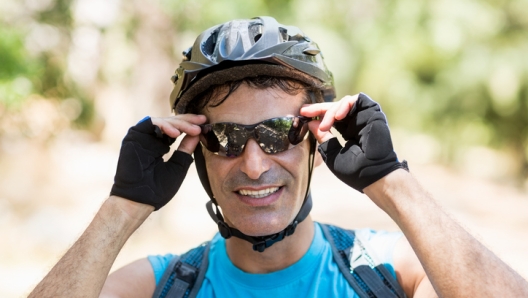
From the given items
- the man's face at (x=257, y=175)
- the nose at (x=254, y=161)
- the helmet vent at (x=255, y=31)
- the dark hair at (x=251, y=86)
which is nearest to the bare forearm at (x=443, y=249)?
the man's face at (x=257, y=175)

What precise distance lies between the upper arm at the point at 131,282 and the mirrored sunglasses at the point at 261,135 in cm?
83

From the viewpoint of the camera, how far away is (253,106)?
320 centimetres

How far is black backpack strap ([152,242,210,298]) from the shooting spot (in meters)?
3.17

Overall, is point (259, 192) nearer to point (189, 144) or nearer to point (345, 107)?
point (189, 144)

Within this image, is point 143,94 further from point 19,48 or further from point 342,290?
point 342,290

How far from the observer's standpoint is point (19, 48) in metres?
4.94

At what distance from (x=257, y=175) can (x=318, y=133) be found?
44 centimetres

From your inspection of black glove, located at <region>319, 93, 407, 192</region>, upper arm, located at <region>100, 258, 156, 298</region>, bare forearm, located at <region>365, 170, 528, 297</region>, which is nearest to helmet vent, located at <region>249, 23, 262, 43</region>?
black glove, located at <region>319, 93, 407, 192</region>

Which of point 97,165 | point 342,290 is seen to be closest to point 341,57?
point 97,165

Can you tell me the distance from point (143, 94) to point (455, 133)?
16.0m

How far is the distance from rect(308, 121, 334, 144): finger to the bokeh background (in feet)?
9.67

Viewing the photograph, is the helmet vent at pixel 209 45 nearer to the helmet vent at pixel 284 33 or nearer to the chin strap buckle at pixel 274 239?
the helmet vent at pixel 284 33

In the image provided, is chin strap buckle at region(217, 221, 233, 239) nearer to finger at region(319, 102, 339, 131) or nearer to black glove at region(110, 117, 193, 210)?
black glove at region(110, 117, 193, 210)

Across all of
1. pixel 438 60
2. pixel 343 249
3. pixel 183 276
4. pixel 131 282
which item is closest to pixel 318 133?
pixel 343 249
